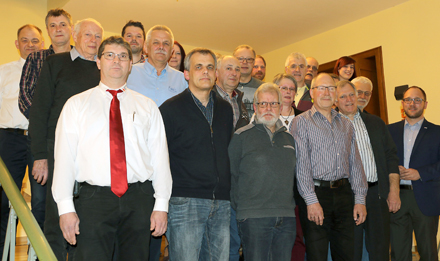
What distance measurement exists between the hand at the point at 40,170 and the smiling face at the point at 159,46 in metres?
1.19

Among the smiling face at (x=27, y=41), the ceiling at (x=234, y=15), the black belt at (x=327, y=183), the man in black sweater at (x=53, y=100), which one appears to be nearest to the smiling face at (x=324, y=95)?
the black belt at (x=327, y=183)

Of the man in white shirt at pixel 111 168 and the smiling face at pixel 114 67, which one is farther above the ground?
the smiling face at pixel 114 67

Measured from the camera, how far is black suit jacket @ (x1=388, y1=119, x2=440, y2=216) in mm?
3738

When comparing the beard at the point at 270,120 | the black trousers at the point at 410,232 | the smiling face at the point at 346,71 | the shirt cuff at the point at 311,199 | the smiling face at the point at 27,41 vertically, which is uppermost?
the smiling face at the point at 27,41

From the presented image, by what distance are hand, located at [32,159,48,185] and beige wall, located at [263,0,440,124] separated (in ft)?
17.4

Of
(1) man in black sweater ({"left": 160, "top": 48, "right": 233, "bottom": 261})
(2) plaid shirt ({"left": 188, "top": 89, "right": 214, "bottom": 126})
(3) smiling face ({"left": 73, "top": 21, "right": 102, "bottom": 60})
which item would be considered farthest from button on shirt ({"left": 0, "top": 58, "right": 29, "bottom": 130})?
(2) plaid shirt ({"left": 188, "top": 89, "right": 214, "bottom": 126})

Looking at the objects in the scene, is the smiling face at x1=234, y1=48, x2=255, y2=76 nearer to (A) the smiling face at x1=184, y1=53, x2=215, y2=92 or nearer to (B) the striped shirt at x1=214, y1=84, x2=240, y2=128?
(B) the striped shirt at x1=214, y1=84, x2=240, y2=128

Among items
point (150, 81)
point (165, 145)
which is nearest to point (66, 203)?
point (165, 145)

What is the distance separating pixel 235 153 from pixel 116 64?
99cm

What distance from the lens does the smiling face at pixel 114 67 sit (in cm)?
211

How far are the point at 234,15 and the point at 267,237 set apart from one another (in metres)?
4.82

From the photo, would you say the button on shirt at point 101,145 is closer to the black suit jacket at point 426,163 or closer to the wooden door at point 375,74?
the black suit jacket at point 426,163

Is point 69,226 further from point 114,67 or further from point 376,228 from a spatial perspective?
point 376,228

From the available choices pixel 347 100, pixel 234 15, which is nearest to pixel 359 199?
pixel 347 100
